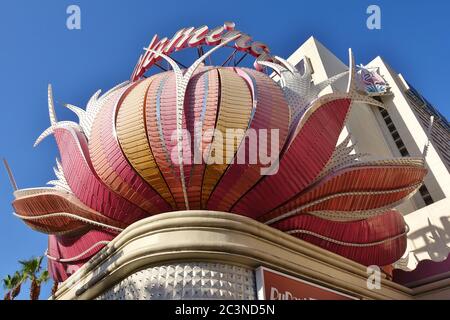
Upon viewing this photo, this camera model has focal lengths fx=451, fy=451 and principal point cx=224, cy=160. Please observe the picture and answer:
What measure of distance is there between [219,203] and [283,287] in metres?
2.60

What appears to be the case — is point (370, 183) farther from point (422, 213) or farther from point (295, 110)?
point (422, 213)

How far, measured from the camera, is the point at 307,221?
11.7m

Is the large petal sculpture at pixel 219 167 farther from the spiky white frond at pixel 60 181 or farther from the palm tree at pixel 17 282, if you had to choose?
the palm tree at pixel 17 282

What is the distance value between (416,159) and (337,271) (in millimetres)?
4385

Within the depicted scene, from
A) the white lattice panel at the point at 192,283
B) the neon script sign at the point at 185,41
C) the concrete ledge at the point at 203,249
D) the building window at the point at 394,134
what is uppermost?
the building window at the point at 394,134

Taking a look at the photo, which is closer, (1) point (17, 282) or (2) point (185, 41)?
(2) point (185, 41)

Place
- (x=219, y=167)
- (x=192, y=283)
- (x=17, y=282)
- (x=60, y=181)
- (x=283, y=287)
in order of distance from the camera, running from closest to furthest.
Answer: (x=192, y=283) → (x=283, y=287) → (x=219, y=167) → (x=60, y=181) → (x=17, y=282)

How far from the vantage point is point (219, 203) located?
35.7 feet

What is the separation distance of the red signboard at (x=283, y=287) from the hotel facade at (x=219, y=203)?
0.09 feet

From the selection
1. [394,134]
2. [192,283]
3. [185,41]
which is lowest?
[192,283]

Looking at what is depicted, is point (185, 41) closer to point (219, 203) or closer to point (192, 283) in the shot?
point (219, 203)

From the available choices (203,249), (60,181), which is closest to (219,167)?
(203,249)

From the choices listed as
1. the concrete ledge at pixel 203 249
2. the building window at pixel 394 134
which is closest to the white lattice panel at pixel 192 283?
the concrete ledge at pixel 203 249

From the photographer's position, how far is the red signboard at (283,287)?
8977 mm
